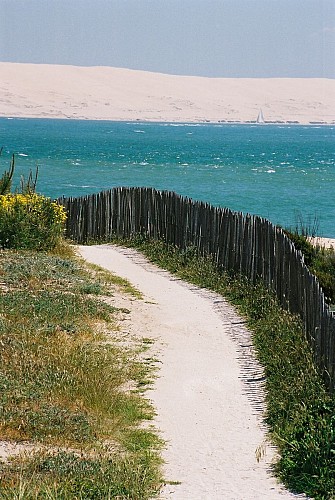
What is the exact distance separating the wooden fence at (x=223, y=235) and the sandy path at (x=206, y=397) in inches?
29.5

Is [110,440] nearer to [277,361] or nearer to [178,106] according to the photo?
[277,361]

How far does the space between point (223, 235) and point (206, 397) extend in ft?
22.8

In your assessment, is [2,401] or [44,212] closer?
[2,401]

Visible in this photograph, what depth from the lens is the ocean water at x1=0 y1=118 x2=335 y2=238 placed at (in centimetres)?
4753

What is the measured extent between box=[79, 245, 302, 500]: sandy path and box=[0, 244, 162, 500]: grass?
0.21 m

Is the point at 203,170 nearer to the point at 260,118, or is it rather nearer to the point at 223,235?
the point at 223,235

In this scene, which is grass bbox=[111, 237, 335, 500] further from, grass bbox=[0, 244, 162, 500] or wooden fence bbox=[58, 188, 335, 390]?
grass bbox=[0, 244, 162, 500]

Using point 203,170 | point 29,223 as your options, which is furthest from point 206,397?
point 203,170

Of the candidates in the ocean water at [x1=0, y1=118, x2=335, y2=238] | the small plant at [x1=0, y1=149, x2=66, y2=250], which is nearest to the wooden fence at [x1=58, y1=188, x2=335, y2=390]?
the small plant at [x1=0, y1=149, x2=66, y2=250]

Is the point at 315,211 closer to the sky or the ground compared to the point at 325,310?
closer to the ground

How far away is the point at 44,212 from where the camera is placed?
56.9 feet

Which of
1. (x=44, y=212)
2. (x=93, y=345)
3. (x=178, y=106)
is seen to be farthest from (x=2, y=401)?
(x=178, y=106)

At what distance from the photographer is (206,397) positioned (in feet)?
30.4

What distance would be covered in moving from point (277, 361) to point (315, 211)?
34208 mm
